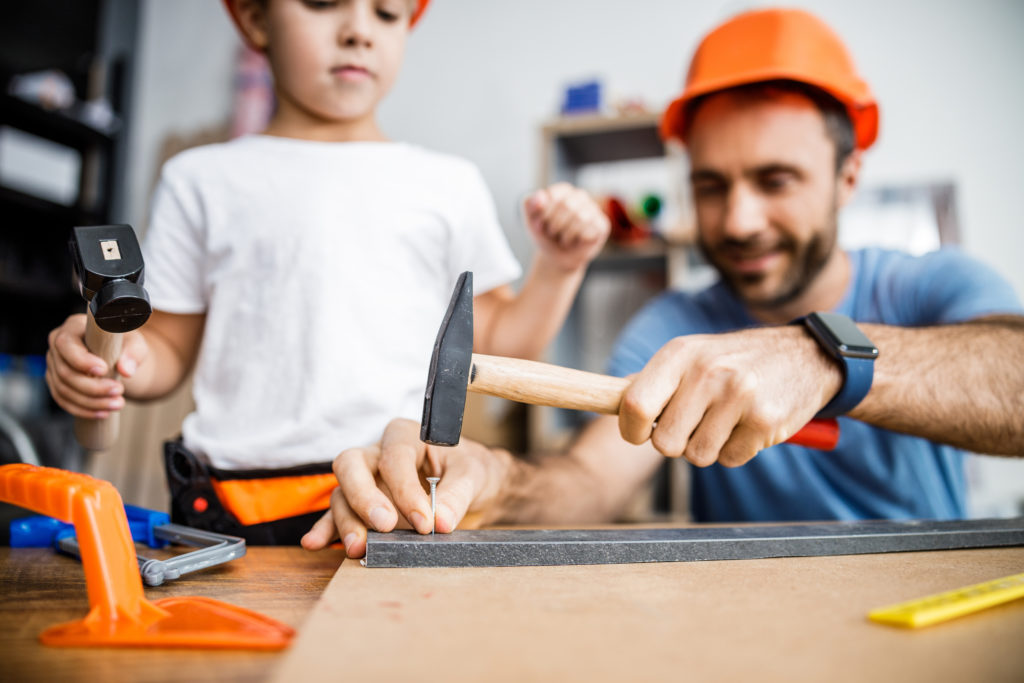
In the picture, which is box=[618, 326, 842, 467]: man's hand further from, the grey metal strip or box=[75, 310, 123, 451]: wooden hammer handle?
box=[75, 310, 123, 451]: wooden hammer handle

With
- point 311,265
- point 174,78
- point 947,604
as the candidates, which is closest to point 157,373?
point 311,265

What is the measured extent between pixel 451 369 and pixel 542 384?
0.11 meters

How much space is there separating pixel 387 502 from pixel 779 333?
516 mm

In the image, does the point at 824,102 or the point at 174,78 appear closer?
the point at 824,102

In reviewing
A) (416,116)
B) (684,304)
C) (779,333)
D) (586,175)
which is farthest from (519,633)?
(416,116)

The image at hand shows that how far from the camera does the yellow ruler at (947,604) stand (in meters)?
0.44

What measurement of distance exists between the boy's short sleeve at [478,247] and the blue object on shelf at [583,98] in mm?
1657

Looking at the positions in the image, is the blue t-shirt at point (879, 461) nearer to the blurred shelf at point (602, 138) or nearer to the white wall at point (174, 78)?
the blurred shelf at point (602, 138)

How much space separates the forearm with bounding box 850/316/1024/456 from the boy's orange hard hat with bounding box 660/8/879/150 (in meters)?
0.67

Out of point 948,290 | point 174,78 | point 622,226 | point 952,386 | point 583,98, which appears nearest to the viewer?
point 952,386

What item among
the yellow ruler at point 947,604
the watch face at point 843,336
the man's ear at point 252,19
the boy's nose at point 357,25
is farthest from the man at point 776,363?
the man's ear at point 252,19

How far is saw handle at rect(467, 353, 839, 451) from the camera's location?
0.65m

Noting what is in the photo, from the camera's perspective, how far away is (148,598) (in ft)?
1.76

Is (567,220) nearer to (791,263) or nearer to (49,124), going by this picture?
(791,263)
